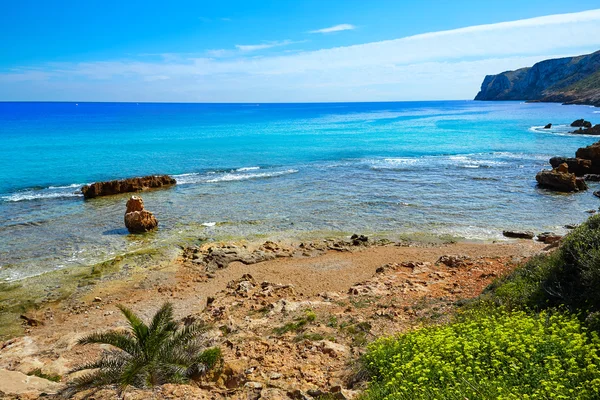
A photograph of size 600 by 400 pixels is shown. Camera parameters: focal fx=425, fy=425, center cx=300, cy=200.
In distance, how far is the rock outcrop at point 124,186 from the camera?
32375 mm

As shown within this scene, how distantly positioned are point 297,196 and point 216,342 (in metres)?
21.4

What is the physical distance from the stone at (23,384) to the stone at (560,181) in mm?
34164

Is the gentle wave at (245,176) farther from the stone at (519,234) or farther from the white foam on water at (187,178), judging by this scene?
the stone at (519,234)

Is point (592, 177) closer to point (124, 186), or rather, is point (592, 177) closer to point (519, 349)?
point (519, 349)

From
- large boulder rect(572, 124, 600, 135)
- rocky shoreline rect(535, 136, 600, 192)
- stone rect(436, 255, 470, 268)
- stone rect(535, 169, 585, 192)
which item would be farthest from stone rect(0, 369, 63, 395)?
large boulder rect(572, 124, 600, 135)

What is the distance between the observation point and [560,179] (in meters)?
32.1

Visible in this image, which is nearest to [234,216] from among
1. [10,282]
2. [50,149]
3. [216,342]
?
[10,282]

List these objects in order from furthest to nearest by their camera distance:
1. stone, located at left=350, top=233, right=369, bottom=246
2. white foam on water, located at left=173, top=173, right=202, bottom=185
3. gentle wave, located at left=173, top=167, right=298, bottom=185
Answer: gentle wave, located at left=173, top=167, right=298, bottom=185, white foam on water, located at left=173, top=173, right=202, bottom=185, stone, located at left=350, top=233, right=369, bottom=246

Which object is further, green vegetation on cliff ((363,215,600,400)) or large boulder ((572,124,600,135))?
large boulder ((572,124,600,135))

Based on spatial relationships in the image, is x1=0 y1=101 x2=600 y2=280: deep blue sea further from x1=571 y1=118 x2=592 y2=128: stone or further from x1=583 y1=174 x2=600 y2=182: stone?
x1=571 y1=118 x2=592 y2=128: stone

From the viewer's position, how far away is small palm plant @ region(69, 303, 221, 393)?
898 cm

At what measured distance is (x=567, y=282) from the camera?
9.70 metres

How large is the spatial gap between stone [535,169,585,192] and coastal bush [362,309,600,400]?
27.7 meters

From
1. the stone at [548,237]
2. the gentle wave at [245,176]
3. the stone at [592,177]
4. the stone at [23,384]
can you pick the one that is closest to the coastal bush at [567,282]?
the stone at [548,237]
